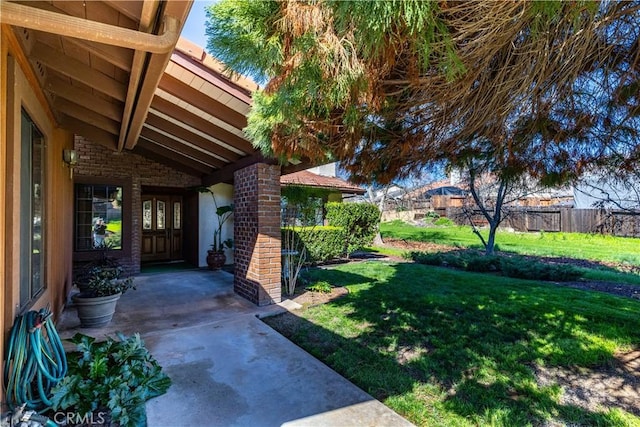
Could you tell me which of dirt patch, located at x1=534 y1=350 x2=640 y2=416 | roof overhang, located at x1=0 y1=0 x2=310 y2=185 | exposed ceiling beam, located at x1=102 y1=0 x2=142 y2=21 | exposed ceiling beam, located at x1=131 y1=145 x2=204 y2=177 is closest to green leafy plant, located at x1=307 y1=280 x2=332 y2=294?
roof overhang, located at x1=0 y1=0 x2=310 y2=185

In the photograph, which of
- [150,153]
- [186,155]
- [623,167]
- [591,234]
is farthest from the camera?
[591,234]

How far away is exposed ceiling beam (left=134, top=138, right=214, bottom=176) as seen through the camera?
7854 millimetres

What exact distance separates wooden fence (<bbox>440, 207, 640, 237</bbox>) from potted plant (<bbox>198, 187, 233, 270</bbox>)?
31.1 feet

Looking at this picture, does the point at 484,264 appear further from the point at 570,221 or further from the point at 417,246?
the point at 570,221

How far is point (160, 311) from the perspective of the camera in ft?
17.7

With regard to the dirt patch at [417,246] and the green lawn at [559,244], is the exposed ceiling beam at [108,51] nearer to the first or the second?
the dirt patch at [417,246]

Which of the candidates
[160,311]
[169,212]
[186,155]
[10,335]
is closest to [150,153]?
[186,155]

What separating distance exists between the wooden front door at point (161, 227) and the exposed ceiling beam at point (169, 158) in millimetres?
2307

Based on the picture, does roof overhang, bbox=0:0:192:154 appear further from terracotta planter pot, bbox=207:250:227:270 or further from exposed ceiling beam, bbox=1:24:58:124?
terracotta planter pot, bbox=207:250:227:270

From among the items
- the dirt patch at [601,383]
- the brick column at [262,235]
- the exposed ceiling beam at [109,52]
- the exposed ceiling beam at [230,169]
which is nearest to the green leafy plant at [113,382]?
the brick column at [262,235]

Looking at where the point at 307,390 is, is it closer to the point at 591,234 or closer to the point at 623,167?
the point at 623,167

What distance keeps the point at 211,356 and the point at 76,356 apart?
1.39 m

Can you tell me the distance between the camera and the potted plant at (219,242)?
9.30 m

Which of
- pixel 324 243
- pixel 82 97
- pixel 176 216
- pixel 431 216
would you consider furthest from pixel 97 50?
pixel 431 216
